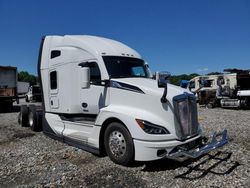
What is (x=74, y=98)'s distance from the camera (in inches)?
312

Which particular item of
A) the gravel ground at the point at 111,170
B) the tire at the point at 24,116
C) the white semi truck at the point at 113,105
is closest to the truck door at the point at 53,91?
the white semi truck at the point at 113,105

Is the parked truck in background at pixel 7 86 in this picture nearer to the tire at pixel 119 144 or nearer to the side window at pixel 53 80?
the side window at pixel 53 80

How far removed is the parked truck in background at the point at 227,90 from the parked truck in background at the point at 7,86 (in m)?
13.7

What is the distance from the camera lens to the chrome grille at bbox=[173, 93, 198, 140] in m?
5.93

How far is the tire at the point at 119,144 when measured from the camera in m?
6.00

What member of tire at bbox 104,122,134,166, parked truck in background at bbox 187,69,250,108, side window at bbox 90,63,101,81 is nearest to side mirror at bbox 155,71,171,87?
tire at bbox 104,122,134,166

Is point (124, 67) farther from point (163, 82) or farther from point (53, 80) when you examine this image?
point (53, 80)

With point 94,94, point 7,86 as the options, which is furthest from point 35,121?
point 7,86

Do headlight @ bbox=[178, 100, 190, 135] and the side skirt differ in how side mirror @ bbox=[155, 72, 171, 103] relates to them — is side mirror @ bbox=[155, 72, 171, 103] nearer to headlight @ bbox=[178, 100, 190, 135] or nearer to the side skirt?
headlight @ bbox=[178, 100, 190, 135]

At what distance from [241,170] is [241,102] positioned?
54.3 ft

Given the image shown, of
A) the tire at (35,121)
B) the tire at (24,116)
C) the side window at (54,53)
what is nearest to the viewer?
the side window at (54,53)

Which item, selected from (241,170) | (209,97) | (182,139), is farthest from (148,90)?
(209,97)

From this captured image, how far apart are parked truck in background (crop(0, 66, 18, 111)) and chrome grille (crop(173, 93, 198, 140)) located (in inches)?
711

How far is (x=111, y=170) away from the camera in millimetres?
5996
